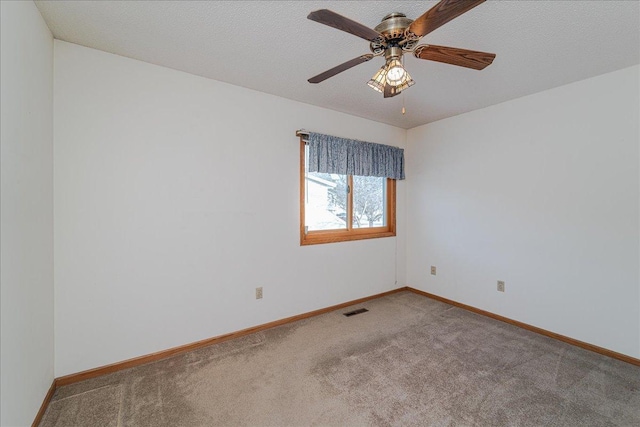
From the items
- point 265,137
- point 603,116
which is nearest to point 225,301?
point 265,137

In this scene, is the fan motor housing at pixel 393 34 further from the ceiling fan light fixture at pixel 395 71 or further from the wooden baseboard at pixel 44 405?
the wooden baseboard at pixel 44 405

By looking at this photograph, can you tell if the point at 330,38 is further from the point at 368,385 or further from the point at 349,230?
the point at 368,385

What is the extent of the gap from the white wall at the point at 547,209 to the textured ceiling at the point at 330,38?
A: 362 millimetres

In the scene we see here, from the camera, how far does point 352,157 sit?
334cm

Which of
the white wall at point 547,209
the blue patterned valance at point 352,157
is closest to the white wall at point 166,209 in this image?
the blue patterned valance at point 352,157

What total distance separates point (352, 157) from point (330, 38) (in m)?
1.61

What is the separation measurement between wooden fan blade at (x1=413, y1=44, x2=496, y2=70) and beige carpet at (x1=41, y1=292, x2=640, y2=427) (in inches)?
82.0

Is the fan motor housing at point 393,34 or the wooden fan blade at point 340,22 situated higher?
the fan motor housing at point 393,34

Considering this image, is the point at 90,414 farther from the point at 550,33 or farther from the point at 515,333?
the point at 550,33

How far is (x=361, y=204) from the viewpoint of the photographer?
369 centimetres

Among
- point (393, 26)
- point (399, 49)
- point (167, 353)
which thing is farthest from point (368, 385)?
point (393, 26)

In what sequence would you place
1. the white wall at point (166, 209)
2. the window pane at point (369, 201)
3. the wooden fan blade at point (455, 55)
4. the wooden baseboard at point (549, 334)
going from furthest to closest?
the window pane at point (369, 201) < the wooden baseboard at point (549, 334) < the white wall at point (166, 209) < the wooden fan blade at point (455, 55)

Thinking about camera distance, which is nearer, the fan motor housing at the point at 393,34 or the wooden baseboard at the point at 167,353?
the fan motor housing at the point at 393,34

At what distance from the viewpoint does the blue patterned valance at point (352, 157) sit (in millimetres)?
3023
